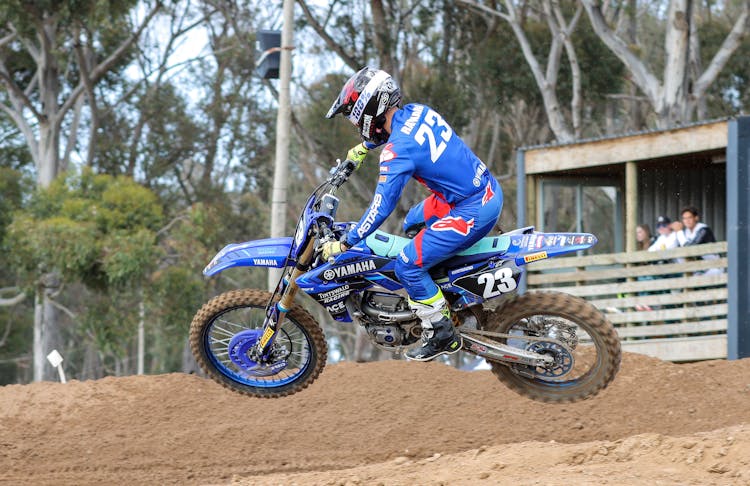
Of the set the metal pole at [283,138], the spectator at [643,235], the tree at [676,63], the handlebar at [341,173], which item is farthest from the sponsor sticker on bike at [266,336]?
the tree at [676,63]

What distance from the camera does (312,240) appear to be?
777 centimetres

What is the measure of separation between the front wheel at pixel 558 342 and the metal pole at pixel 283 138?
7863mm

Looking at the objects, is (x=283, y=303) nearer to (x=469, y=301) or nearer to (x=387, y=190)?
(x=387, y=190)

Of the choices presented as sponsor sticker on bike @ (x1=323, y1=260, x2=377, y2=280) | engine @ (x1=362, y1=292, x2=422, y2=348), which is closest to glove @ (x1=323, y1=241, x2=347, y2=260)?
sponsor sticker on bike @ (x1=323, y1=260, x2=377, y2=280)

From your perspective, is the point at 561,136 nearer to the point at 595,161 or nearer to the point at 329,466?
the point at 595,161

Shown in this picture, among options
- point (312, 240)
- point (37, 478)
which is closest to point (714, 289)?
point (312, 240)

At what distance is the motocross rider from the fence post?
6.95 metres

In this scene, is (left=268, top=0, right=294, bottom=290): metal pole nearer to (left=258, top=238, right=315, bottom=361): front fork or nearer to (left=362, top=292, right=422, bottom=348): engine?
(left=258, top=238, right=315, bottom=361): front fork

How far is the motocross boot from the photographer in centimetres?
A: 758

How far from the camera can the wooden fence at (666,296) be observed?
14.0 meters

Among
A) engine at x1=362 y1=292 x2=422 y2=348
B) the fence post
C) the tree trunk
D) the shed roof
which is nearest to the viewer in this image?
engine at x1=362 y1=292 x2=422 y2=348

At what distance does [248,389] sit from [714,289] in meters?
8.12

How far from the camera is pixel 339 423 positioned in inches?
405

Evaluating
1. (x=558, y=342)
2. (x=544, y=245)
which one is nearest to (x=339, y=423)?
(x=558, y=342)
